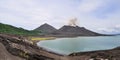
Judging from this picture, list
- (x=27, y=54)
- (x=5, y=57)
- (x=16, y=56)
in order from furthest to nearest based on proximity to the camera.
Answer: (x=27, y=54)
(x=16, y=56)
(x=5, y=57)

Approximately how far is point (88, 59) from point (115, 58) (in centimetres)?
520

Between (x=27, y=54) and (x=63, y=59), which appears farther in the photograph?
(x=63, y=59)

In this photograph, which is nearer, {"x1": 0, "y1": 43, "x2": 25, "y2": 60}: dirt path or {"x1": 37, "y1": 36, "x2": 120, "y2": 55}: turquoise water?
{"x1": 0, "y1": 43, "x2": 25, "y2": 60}: dirt path

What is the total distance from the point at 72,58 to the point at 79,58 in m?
1.90

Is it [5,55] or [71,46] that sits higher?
[5,55]

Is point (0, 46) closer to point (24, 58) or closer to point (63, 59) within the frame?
point (24, 58)

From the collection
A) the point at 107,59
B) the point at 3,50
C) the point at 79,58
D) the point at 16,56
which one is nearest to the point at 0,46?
the point at 3,50

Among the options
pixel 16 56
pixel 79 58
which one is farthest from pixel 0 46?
pixel 79 58

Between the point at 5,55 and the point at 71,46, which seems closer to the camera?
the point at 5,55

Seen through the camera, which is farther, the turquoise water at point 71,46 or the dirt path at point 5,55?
the turquoise water at point 71,46

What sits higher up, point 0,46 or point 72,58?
point 0,46

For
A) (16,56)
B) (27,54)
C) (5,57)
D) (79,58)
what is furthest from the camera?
(79,58)

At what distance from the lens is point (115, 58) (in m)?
39.4

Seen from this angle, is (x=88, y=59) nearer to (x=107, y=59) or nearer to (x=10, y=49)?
(x=107, y=59)
